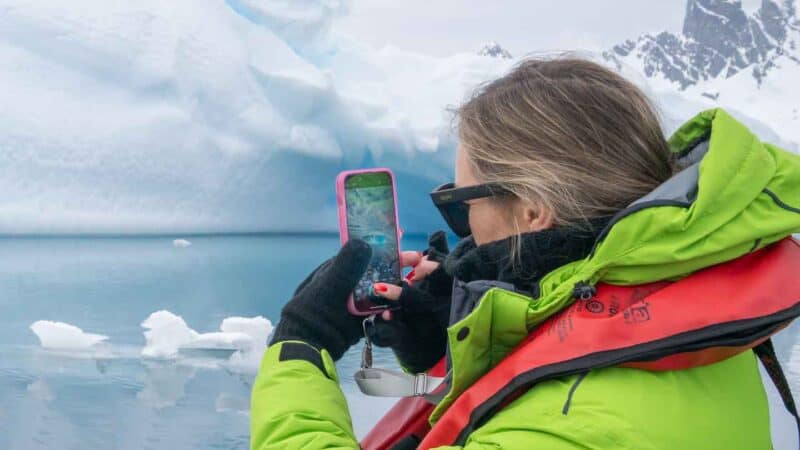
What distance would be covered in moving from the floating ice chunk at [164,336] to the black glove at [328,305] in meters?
2.72

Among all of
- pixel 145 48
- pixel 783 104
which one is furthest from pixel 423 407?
pixel 783 104

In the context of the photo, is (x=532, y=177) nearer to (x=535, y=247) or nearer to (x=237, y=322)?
(x=535, y=247)

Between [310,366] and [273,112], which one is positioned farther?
[273,112]

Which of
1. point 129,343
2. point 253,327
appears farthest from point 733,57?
point 129,343

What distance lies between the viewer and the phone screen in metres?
0.89

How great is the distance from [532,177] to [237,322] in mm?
3054

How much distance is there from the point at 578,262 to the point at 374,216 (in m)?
0.37

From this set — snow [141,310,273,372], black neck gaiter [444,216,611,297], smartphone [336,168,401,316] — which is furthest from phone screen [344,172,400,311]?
snow [141,310,273,372]

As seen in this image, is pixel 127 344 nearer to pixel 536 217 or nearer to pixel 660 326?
pixel 536 217

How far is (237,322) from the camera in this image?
137 inches

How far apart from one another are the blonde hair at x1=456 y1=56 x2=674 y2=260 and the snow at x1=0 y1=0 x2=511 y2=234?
615 centimetres

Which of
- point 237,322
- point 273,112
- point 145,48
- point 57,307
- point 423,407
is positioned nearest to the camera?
point 423,407

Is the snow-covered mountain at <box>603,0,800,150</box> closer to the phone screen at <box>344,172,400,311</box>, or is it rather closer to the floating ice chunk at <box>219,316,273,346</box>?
the floating ice chunk at <box>219,316,273,346</box>

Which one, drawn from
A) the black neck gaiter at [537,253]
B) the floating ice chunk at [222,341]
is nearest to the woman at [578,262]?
the black neck gaiter at [537,253]
